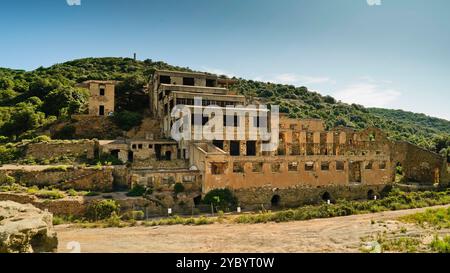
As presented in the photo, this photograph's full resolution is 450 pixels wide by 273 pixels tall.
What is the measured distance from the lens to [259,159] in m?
32.3

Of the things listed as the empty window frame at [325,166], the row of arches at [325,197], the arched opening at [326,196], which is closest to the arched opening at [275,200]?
the row of arches at [325,197]

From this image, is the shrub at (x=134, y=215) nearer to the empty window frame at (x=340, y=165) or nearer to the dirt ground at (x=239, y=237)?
the dirt ground at (x=239, y=237)

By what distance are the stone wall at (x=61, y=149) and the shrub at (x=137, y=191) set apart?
871cm

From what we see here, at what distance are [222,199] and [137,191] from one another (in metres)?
6.48

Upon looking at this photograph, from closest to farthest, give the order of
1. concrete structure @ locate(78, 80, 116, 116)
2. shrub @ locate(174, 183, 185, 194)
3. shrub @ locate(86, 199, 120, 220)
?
shrub @ locate(86, 199, 120, 220), shrub @ locate(174, 183, 185, 194), concrete structure @ locate(78, 80, 116, 116)

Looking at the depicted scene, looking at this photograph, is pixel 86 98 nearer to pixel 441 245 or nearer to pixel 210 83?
pixel 210 83

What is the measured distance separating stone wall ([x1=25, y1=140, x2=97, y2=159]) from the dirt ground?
1356cm

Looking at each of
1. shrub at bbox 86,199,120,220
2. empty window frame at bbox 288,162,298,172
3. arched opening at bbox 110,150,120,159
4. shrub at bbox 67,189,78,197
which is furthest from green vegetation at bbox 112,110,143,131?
empty window frame at bbox 288,162,298,172

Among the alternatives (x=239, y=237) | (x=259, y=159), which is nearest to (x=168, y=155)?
(x=259, y=159)

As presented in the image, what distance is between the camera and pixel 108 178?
30750mm

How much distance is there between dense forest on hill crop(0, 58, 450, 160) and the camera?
44.4 meters

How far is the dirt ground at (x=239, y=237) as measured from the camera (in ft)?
55.4

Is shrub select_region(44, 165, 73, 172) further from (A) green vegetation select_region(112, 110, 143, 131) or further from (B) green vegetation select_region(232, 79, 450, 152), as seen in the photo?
(B) green vegetation select_region(232, 79, 450, 152)
